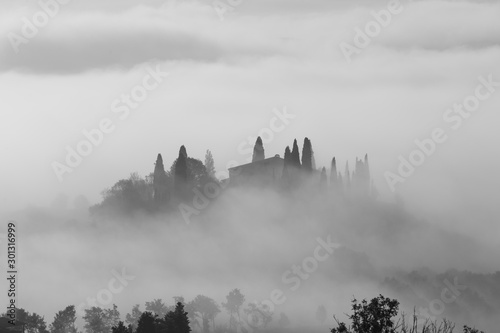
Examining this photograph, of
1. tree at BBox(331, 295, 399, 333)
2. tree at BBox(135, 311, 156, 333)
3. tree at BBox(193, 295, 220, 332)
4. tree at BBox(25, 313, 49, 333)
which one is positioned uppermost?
tree at BBox(193, 295, 220, 332)

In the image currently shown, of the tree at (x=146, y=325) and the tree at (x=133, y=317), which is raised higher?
the tree at (x=133, y=317)

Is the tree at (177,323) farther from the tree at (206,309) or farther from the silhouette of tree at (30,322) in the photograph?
the tree at (206,309)

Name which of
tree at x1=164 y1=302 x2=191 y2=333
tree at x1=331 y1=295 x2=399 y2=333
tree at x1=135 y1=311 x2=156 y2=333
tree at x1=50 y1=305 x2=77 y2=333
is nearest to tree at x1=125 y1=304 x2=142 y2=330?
tree at x1=50 y1=305 x2=77 y2=333

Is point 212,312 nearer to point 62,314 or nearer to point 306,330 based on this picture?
point 306,330

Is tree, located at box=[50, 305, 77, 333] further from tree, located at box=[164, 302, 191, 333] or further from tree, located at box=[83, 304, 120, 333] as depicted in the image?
tree, located at box=[164, 302, 191, 333]

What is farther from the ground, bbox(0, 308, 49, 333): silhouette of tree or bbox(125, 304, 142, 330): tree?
bbox(125, 304, 142, 330): tree

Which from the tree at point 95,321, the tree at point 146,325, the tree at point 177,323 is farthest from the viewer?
the tree at point 95,321

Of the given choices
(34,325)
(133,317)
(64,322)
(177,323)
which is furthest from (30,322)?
(177,323)

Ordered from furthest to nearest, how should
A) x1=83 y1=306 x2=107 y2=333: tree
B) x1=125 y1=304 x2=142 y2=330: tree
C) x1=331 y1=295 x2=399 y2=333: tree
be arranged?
x1=125 y1=304 x2=142 y2=330: tree → x1=83 y1=306 x2=107 y2=333: tree → x1=331 y1=295 x2=399 y2=333: tree

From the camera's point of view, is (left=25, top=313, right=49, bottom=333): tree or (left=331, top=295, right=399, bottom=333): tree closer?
(left=331, top=295, right=399, bottom=333): tree

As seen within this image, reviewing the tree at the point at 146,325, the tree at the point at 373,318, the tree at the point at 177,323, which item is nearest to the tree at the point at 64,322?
the tree at the point at 177,323

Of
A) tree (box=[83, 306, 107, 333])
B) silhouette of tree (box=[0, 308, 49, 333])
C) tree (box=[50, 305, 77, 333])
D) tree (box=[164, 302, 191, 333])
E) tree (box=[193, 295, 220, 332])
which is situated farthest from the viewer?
tree (box=[193, 295, 220, 332])

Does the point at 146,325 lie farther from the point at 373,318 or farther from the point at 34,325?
the point at 34,325

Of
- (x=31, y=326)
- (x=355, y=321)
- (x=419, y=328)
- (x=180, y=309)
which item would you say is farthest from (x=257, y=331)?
(x=355, y=321)
